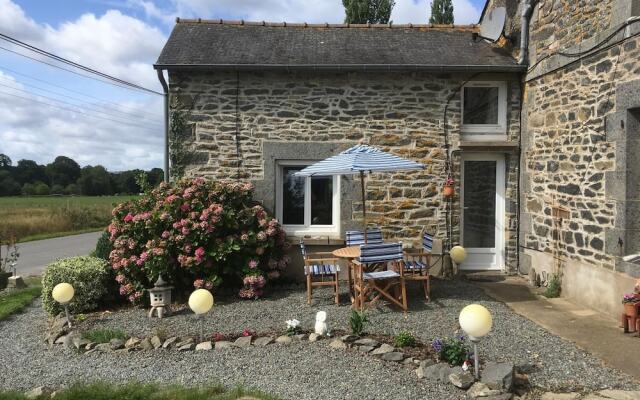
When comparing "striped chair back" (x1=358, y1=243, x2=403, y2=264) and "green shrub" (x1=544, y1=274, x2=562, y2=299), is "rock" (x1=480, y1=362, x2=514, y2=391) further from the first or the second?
"green shrub" (x1=544, y1=274, x2=562, y2=299)

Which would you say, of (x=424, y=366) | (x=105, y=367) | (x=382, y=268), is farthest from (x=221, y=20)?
(x=424, y=366)

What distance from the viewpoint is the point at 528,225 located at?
800cm

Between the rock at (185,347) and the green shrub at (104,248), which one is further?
the green shrub at (104,248)

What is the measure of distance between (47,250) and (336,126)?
41.6 feet

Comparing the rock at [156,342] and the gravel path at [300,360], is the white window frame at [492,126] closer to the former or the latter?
the gravel path at [300,360]

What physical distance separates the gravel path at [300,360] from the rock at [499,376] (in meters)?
0.28

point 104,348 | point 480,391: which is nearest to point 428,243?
point 480,391

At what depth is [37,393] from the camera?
3.96 meters

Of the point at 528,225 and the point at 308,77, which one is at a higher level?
the point at 308,77

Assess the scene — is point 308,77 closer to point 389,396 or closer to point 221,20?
point 221,20

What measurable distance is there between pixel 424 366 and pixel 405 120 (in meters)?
4.94

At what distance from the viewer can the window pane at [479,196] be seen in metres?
8.50

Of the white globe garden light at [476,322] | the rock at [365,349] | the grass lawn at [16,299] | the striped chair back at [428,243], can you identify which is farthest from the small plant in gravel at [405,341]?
the grass lawn at [16,299]

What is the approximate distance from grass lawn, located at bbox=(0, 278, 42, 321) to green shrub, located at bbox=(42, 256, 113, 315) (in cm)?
96
